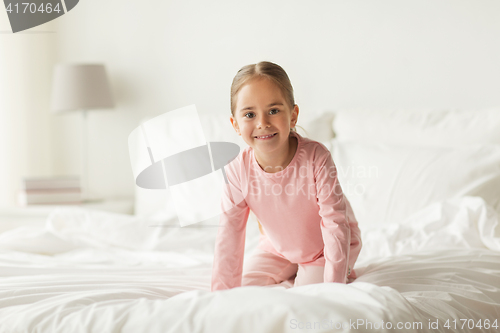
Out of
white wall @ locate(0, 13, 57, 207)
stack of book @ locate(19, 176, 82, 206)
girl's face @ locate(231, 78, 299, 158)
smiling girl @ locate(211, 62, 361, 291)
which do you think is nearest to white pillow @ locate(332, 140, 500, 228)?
smiling girl @ locate(211, 62, 361, 291)

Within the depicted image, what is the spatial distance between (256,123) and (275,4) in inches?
59.5

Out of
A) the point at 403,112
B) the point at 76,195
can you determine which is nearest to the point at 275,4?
the point at 403,112

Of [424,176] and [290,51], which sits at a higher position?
[290,51]

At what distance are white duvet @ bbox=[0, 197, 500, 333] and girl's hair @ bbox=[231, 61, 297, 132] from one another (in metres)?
0.40

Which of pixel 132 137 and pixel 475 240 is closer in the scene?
pixel 475 240

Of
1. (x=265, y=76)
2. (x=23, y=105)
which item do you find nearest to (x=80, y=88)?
(x=23, y=105)

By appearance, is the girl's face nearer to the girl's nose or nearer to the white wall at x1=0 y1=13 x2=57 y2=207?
the girl's nose

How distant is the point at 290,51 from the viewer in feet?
7.60

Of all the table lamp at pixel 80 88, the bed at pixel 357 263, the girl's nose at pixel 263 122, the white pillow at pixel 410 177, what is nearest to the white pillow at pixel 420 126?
the bed at pixel 357 263

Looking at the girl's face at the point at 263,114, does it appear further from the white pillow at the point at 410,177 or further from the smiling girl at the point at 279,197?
the white pillow at the point at 410,177

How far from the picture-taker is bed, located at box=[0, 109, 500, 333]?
27.8 inches

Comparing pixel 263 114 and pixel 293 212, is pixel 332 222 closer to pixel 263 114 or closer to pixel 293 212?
pixel 293 212

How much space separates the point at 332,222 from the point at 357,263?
11.7 inches

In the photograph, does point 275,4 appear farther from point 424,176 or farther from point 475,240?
point 475,240
